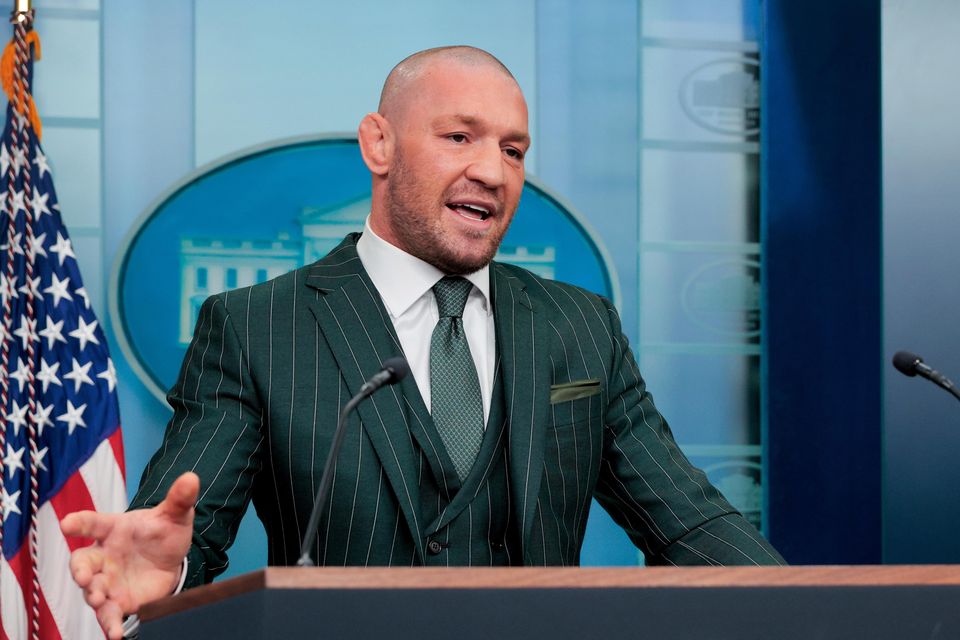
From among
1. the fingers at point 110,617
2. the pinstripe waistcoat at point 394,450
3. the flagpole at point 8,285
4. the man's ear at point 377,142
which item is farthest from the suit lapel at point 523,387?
the flagpole at point 8,285

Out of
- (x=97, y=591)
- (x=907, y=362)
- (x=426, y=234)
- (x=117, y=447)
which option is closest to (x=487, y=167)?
(x=426, y=234)

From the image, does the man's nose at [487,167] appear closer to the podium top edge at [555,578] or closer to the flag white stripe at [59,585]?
the podium top edge at [555,578]

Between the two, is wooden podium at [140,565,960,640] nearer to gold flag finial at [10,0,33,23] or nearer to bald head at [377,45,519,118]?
bald head at [377,45,519,118]

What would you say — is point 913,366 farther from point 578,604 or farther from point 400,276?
point 400,276

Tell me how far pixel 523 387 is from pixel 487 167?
388 mm

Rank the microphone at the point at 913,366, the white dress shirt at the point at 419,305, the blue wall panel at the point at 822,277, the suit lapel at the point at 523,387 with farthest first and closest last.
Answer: the blue wall panel at the point at 822,277
the white dress shirt at the point at 419,305
the suit lapel at the point at 523,387
the microphone at the point at 913,366

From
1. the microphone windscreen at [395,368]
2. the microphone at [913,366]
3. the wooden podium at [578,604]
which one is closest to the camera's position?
the wooden podium at [578,604]

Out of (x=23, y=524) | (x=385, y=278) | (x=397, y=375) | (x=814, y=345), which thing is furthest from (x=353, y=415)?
(x=814, y=345)

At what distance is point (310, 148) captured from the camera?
3.39m

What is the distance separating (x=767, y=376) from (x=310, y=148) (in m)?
1.52

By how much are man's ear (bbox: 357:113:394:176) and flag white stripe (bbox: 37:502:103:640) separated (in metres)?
1.31

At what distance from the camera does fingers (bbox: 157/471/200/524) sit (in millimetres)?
1389

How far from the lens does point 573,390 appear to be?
2117mm

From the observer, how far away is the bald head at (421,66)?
7.11ft
